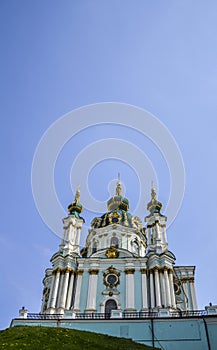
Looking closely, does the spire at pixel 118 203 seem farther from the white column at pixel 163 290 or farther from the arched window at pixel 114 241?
the white column at pixel 163 290

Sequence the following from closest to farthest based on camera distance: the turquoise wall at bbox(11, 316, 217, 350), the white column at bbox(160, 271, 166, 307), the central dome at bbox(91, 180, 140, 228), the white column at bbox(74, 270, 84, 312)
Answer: the turquoise wall at bbox(11, 316, 217, 350)
the white column at bbox(160, 271, 166, 307)
the white column at bbox(74, 270, 84, 312)
the central dome at bbox(91, 180, 140, 228)

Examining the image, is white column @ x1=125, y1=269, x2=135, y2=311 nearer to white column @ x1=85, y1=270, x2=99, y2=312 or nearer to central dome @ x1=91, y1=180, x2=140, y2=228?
white column @ x1=85, y1=270, x2=99, y2=312

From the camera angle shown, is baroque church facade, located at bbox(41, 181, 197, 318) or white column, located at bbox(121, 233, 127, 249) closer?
baroque church facade, located at bbox(41, 181, 197, 318)

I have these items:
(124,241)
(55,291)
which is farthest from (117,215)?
(55,291)

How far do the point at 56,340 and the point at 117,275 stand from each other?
14360 millimetres

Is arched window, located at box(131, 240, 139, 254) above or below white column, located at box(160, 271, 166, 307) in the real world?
above

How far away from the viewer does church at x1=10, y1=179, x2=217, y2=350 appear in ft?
67.3

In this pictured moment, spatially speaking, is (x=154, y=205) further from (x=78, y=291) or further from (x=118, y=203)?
(x=78, y=291)

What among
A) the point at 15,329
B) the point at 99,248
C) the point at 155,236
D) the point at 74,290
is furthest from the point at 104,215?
the point at 15,329

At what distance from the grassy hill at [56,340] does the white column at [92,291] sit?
9.38 meters

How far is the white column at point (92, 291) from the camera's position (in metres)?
28.4

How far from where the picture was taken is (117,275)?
1209 inches

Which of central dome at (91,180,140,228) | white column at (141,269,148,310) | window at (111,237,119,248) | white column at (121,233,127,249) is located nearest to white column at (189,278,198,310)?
white column at (141,269,148,310)

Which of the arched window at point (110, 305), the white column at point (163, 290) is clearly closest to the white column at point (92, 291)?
the arched window at point (110, 305)
